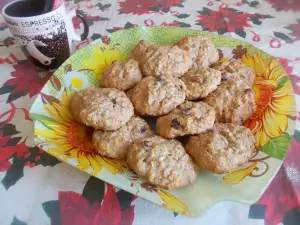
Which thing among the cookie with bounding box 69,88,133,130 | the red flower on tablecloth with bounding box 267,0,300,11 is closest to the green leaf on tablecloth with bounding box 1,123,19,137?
the cookie with bounding box 69,88,133,130

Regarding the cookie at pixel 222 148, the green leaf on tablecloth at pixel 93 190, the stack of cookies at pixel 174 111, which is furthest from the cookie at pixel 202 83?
the green leaf on tablecloth at pixel 93 190

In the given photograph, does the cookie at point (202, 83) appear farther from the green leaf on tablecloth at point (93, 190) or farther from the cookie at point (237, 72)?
the green leaf on tablecloth at point (93, 190)

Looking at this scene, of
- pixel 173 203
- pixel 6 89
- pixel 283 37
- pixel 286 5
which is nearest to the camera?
pixel 173 203

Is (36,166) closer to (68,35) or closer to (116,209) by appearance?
(116,209)

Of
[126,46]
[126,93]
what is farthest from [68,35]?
[126,93]

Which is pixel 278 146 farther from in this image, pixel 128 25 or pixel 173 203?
pixel 128 25

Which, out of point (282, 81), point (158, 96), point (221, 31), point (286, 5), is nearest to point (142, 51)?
point (158, 96)

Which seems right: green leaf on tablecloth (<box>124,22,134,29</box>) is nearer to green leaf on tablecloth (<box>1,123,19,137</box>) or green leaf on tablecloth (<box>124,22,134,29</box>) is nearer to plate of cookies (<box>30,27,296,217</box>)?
plate of cookies (<box>30,27,296,217</box>)
